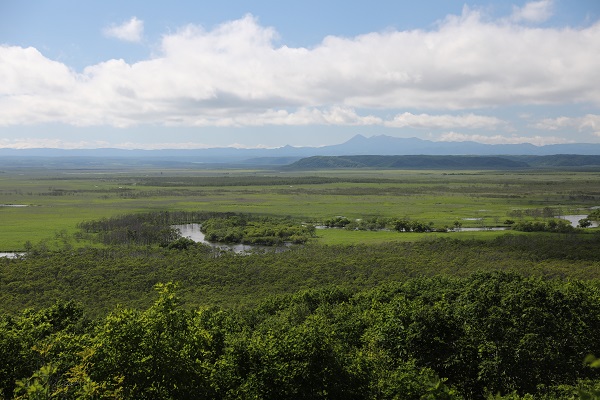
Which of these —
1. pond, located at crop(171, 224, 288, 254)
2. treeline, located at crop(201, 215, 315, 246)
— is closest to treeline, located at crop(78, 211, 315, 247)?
treeline, located at crop(201, 215, 315, 246)

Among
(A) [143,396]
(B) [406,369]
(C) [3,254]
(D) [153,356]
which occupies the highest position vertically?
(D) [153,356]

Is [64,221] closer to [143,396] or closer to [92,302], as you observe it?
[92,302]

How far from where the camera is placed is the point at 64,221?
102 meters

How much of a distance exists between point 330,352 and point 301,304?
56.2 feet

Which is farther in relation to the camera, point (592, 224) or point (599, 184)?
point (599, 184)

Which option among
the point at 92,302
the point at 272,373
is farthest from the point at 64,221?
the point at 272,373

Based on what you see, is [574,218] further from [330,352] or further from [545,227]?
[330,352]

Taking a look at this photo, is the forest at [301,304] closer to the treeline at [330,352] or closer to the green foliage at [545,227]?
the treeline at [330,352]

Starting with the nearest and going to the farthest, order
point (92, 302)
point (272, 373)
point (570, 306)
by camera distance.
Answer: point (272, 373) → point (570, 306) → point (92, 302)

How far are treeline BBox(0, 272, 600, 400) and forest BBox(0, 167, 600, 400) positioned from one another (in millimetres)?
77

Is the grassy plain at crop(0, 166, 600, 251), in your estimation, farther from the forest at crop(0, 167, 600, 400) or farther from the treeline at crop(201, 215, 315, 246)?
the treeline at crop(201, 215, 315, 246)

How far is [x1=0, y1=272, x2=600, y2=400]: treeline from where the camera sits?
526 inches

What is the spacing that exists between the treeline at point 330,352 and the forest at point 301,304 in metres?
0.08

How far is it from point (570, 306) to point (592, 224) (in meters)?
86.7
